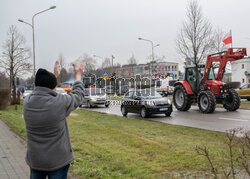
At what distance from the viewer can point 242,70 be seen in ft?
218

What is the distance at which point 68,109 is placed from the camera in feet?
8.95

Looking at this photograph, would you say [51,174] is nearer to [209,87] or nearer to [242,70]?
[209,87]

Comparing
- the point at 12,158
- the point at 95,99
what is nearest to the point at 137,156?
the point at 12,158

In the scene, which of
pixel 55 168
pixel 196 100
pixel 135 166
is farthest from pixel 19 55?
pixel 55 168

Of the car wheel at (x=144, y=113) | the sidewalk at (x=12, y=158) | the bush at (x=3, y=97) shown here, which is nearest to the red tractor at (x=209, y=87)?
the car wheel at (x=144, y=113)

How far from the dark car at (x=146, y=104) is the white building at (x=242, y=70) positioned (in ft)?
182

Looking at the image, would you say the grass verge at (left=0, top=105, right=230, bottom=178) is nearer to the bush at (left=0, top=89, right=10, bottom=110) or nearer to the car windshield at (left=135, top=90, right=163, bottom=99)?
the car windshield at (left=135, top=90, right=163, bottom=99)

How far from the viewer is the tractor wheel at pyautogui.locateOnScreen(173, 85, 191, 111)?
16.7 metres

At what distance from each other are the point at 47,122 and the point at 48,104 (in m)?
0.18

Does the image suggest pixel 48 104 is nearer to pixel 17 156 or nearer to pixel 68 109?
pixel 68 109

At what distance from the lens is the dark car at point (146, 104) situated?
563 inches

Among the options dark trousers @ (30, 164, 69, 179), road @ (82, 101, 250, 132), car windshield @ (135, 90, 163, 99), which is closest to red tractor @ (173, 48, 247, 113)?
road @ (82, 101, 250, 132)

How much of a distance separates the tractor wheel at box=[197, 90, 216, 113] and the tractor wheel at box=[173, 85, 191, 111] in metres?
1.06

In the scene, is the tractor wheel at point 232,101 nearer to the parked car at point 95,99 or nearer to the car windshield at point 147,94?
the car windshield at point 147,94
